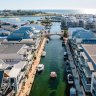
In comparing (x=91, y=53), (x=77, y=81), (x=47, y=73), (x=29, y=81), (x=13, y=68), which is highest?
(x=91, y=53)

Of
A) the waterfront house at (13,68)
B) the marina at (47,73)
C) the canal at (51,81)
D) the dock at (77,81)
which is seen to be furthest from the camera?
the canal at (51,81)

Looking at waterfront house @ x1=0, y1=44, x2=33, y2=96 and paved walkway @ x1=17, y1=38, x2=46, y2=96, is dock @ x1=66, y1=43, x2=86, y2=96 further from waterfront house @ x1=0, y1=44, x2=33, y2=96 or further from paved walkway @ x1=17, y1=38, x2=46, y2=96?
waterfront house @ x1=0, y1=44, x2=33, y2=96

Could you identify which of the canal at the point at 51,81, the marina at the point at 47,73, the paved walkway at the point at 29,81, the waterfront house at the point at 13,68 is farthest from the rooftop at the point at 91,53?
the waterfront house at the point at 13,68

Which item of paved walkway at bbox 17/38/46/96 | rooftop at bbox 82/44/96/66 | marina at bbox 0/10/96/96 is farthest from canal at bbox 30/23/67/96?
rooftop at bbox 82/44/96/66

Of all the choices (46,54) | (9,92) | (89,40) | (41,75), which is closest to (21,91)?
(9,92)

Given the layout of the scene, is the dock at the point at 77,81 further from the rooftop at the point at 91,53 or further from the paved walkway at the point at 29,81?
the paved walkway at the point at 29,81

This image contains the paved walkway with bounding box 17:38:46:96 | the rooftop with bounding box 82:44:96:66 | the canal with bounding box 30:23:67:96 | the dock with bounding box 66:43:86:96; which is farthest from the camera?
the canal with bounding box 30:23:67:96

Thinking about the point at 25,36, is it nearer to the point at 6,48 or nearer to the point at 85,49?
the point at 6,48

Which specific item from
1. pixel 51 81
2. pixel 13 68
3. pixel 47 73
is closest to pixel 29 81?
pixel 51 81

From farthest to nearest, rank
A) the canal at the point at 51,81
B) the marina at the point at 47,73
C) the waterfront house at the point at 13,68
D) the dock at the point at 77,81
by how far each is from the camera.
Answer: the canal at the point at 51,81, the dock at the point at 77,81, the marina at the point at 47,73, the waterfront house at the point at 13,68

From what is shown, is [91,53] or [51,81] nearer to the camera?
[91,53]

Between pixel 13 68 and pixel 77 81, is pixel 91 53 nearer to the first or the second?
pixel 77 81
